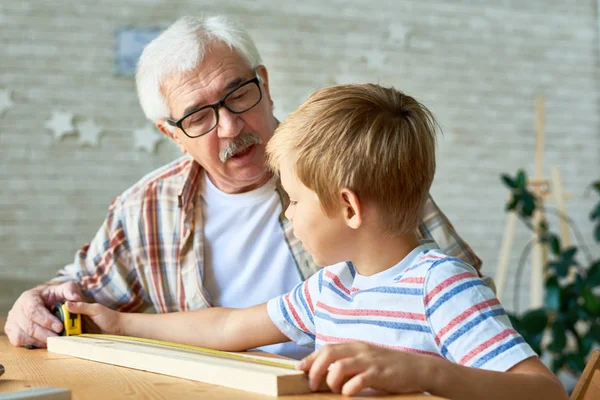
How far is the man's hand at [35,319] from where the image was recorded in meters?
1.63

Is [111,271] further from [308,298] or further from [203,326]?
[308,298]

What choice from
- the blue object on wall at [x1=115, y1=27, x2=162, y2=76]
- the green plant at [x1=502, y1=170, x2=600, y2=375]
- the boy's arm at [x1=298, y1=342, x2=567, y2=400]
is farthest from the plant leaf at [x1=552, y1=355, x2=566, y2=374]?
the boy's arm at [x1=298, y1=342, x2=567, y2=400]

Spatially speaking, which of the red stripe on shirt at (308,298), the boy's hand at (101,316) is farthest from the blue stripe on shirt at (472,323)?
the boy's hand at (101,316)

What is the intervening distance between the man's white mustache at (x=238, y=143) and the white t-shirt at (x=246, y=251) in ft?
0.52

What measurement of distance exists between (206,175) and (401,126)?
106 cm

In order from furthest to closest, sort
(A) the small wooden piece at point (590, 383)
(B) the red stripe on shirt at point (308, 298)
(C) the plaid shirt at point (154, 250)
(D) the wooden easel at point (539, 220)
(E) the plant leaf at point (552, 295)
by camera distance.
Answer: (D) the wooden easel at point (539, 220), (E) the plant leaf at point (552, 295), (C) the plaid shirt at point (154, 250), (B) the red stripe on shirt at point (308, 298), (A) the small wooden piece at point (590, 383)

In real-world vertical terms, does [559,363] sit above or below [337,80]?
below

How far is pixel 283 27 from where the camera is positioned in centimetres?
488

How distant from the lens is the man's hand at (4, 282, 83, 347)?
1630mm

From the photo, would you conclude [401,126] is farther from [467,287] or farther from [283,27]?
[283,27]

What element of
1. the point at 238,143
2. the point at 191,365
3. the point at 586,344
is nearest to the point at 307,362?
the point at 191,365

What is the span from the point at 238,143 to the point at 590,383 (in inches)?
42.0

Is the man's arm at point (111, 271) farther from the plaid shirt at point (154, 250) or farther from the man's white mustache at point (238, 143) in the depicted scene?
the man's white mustache at point (238, 143)

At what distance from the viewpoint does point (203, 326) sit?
1.58 m
